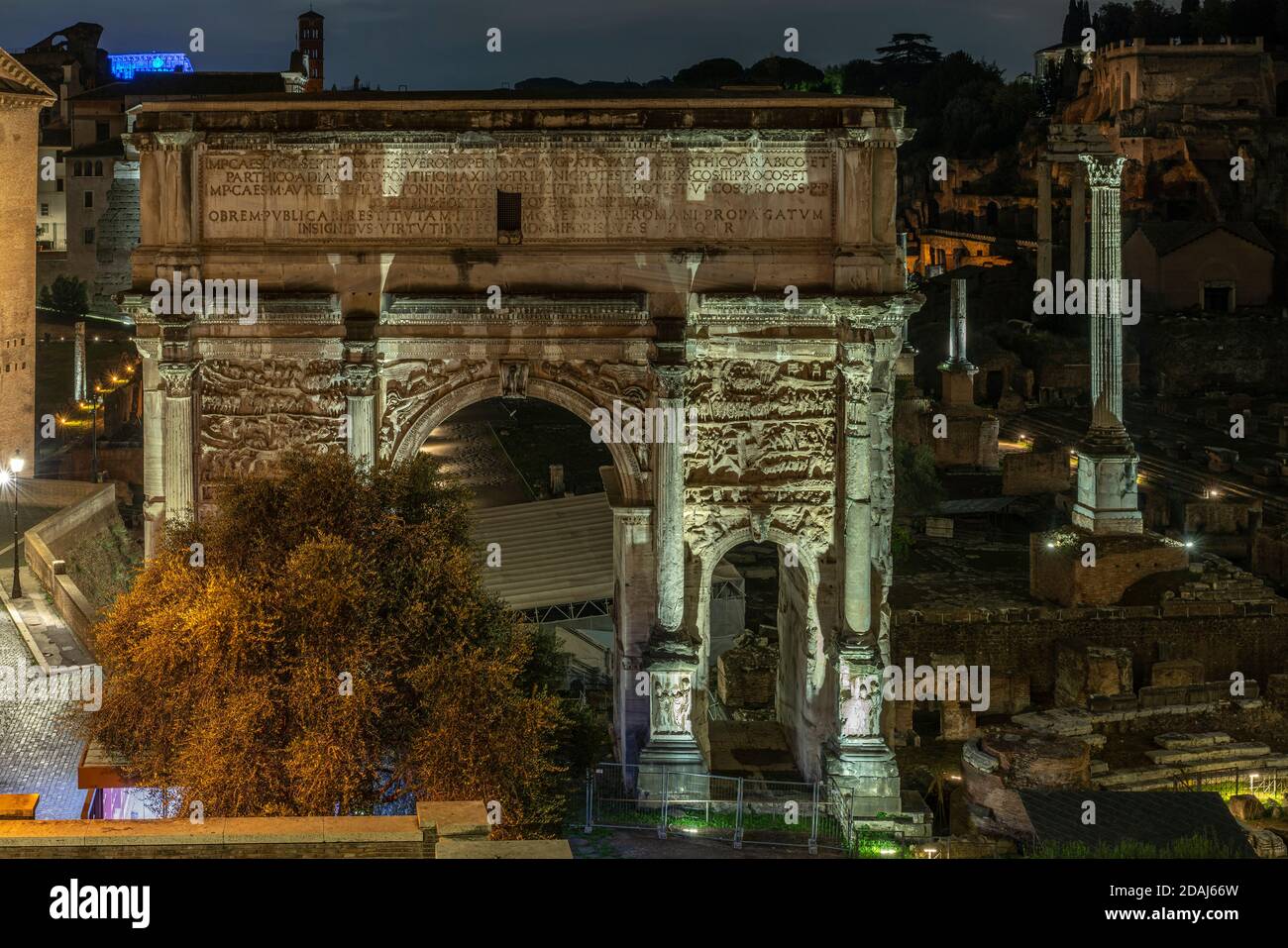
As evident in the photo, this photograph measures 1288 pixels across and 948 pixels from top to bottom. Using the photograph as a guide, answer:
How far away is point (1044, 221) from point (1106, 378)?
35085mm

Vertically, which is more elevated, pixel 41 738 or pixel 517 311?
pixel 517 311

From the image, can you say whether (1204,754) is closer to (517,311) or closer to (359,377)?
(517,311)

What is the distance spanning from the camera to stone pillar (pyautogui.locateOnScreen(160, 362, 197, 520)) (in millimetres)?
24859

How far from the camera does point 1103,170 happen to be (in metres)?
48.4

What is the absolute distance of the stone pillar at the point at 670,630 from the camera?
2456 cm

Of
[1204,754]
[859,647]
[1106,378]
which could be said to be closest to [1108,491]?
[1106,378]

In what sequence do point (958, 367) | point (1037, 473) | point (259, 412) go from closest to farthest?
point (259, 412)
point (1037, 473)
point (958, 367)

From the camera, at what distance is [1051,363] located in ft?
262

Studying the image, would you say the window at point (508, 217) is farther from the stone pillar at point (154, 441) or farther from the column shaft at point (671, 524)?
the stone pillar at point (154, 441)

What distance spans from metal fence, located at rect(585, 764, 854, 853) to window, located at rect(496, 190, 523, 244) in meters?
7.02

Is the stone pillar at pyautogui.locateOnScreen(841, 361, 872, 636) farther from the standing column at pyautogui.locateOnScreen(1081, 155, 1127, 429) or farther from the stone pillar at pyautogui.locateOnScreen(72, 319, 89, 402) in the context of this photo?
the stone pillar at pyautogui.locateOnScreen(72, 319, 89, 402)

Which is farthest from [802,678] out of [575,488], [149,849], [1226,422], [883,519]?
[1226,422]

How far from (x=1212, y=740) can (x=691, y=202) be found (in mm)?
14325

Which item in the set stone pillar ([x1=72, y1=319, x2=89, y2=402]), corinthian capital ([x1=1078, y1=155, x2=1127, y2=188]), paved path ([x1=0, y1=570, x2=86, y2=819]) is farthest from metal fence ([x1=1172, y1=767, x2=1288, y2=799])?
stone pillar ([x1=72, y1=319, x2=89, y2=402])
